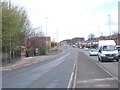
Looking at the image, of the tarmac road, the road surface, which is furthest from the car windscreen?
the tarmac road

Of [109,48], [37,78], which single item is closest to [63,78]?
[37,78]

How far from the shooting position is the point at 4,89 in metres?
16.9

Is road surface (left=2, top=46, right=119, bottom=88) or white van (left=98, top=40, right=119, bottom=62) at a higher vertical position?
white van (left=98, top=40, right=119, bottom=62)

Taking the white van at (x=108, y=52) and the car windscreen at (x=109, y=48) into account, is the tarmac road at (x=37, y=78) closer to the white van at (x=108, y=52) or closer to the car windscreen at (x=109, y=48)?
the white van at (x=108, y=52)

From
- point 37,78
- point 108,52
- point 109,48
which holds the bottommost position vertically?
point 37,78

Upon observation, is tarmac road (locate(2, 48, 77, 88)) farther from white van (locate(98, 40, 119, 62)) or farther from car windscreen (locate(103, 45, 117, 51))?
car windscreen (locate(103, 45, 117, 51))

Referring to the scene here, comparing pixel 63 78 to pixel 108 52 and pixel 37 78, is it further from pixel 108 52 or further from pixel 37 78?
pixel 108 52

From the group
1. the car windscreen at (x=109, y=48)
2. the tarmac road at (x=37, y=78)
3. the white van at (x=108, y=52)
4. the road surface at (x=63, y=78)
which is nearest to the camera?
the road surface at (x=63, y=78)


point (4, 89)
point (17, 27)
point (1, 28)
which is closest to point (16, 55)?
point (17, 27)

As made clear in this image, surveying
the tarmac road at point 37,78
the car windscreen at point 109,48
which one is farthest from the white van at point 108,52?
the tarmac road at point 37,78

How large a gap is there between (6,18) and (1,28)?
182cm

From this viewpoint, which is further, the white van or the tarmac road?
the white van

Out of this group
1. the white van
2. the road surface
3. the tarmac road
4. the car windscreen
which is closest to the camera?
the road surface

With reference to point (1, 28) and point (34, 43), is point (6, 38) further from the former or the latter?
point (34, 43)
